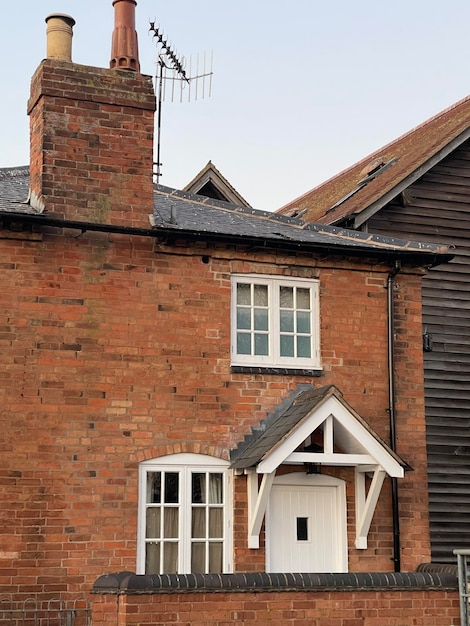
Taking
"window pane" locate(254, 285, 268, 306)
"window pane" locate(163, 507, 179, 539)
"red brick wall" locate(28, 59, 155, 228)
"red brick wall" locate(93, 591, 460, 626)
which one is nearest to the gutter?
"red brick wall" locate(28, 59, 155, 228)

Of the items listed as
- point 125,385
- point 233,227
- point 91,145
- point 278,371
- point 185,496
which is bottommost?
point 185,496

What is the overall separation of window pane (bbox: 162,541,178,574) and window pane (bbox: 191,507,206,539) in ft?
1.06

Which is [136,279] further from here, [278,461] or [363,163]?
[363,163]

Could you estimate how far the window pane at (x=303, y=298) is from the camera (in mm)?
15992

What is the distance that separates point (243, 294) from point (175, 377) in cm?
171

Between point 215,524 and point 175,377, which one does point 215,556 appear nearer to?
point 215,524

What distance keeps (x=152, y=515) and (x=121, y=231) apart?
3936mm

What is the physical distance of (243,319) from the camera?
15641 millimetres

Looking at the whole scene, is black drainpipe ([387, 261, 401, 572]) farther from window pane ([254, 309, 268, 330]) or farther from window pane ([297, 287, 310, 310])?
window pane ([254, 309, 268, 330])

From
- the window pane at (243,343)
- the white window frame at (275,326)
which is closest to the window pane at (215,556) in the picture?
the white window frame at (275,326)

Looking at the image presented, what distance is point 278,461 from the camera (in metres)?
14.1

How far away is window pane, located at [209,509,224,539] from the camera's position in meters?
14.7

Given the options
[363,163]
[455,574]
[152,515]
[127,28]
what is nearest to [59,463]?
[152,515]

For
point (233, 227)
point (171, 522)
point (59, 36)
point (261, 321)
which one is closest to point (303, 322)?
point (261, 321)
